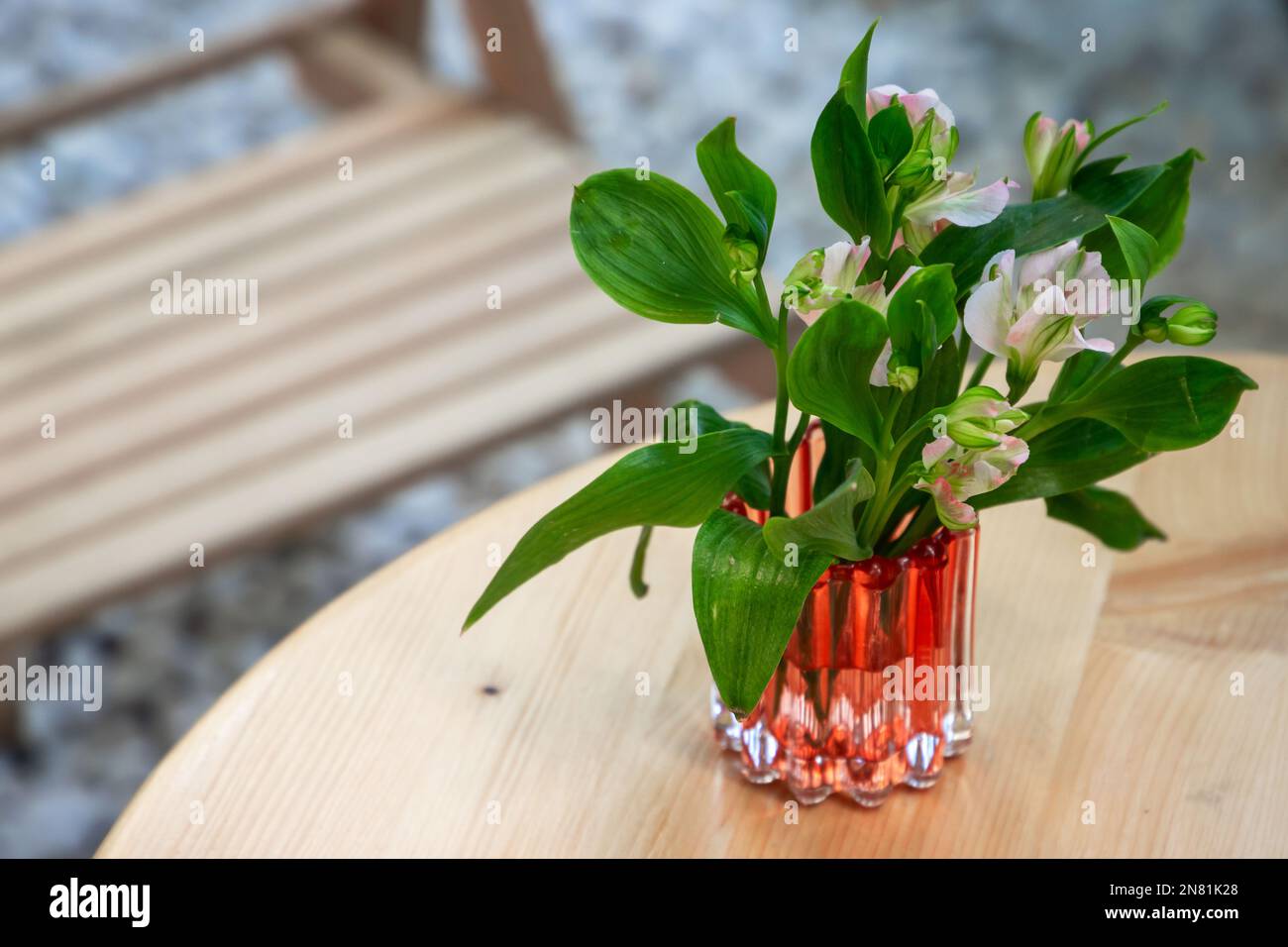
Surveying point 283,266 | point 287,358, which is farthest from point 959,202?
point 283,266

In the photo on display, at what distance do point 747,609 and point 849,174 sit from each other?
0.56 feet

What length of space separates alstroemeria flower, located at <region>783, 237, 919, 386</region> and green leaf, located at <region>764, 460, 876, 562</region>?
0.04 m

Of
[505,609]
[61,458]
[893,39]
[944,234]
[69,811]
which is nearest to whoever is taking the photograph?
[944,234]

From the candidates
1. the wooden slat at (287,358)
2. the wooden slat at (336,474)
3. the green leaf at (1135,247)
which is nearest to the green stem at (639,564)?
the green leaf at (1135,247)

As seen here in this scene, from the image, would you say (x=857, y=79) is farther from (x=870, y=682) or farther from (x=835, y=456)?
(x=870, y=682)

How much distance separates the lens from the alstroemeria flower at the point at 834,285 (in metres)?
0.54

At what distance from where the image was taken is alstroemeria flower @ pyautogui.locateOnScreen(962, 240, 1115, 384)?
54cm

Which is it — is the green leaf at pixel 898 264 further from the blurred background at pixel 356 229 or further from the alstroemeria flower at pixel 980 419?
the blurred background at pixel 356 229

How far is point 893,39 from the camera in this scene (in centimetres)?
238

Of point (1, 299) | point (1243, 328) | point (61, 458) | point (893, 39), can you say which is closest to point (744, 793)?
point (61, 458)

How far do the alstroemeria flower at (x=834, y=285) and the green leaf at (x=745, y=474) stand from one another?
110mm

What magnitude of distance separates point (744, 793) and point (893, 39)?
1.89 m
